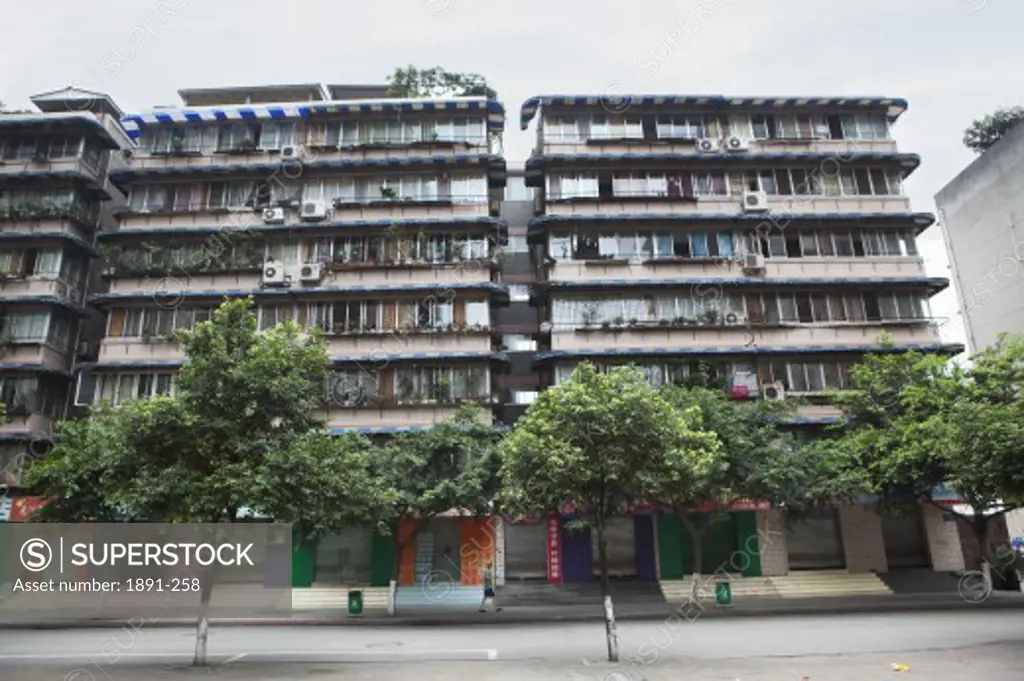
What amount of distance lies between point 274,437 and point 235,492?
1533 mm

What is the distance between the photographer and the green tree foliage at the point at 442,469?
22.4m

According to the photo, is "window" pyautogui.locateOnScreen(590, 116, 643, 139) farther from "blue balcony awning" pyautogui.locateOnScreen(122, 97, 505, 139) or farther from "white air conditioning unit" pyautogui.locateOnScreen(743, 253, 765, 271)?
"white air conditioning unit" pyautogui.locateOnScreen(743, 253, 765, 271)

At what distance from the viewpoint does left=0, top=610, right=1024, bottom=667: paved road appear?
14023mm

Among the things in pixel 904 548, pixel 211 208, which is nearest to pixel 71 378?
pixel 211 208

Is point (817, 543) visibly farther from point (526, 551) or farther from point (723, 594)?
point (526, 551)

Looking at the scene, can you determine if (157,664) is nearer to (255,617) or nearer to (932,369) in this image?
(255,617)

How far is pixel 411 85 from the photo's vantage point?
3506 cm

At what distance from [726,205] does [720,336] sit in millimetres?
6099

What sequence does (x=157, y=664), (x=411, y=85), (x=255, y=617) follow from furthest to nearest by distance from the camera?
(x=411, y=85) → (x=255, y=617) → (x=157, y=664)

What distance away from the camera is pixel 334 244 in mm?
30531

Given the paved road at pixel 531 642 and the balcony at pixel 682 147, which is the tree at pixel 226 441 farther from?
the balcony at pixel 682 147

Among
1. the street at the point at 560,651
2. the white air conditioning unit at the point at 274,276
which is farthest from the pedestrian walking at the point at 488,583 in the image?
the white air conditioning unit at the point at 274,276

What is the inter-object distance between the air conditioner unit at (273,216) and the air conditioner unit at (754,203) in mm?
19840

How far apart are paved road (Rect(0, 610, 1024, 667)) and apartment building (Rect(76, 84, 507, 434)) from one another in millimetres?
10398
